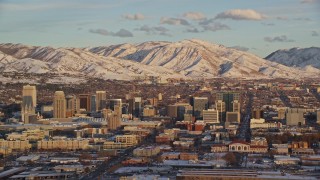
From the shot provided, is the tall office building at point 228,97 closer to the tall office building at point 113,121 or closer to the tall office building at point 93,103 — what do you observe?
the tall office building at point 93,103

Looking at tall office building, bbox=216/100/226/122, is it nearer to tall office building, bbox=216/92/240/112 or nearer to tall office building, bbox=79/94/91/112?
tall office building, bbox=216/92/240/112

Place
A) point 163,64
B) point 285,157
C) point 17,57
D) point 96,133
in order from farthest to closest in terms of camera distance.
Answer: point 163,64 < point 17,57 < point 96,133 < point 285,157

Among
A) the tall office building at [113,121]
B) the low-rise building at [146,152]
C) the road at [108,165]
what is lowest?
the road at [108,165]

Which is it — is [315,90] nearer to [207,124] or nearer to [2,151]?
[207,124]

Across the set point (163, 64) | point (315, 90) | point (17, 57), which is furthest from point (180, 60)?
point (315, 90)

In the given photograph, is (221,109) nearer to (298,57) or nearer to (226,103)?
(226,103)

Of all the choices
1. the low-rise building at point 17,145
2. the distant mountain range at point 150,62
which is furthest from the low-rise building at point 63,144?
the distant mountain range at point 150,62
